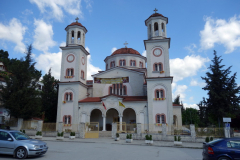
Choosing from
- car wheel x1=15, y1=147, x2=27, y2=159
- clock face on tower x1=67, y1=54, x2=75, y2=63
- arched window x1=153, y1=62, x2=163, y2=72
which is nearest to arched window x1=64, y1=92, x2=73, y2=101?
clock face on tower x1=67, y1=54, x2=75, y2=63

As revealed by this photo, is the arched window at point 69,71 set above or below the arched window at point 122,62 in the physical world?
below

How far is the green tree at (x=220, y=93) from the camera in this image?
2361 cm

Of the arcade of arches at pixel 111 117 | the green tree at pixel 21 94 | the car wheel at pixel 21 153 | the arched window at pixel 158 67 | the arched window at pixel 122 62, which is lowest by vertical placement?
the car wheel at pixel 21 153

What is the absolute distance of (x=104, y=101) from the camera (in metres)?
28.7

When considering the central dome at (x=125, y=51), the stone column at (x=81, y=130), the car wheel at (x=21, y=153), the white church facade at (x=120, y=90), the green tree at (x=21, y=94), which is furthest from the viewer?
the central dome at (x=125, y=51)

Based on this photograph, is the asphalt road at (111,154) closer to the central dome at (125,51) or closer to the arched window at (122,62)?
the arched window at (122,62)

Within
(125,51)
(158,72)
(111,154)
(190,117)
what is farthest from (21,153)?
(190,117)

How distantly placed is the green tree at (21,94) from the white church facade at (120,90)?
500cm

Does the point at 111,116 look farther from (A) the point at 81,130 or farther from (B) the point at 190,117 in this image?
(B) the point at 190,117

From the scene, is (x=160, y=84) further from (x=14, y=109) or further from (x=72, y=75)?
(x=14, y=109)

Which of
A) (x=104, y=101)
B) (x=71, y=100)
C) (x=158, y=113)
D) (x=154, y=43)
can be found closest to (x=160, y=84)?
(x=158, y=113)

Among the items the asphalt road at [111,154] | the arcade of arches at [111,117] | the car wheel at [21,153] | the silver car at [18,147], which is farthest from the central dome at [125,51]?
the car wheel at [21,153]

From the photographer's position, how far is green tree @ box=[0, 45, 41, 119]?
23770 mm

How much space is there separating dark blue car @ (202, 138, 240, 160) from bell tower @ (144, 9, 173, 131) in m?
17.1
